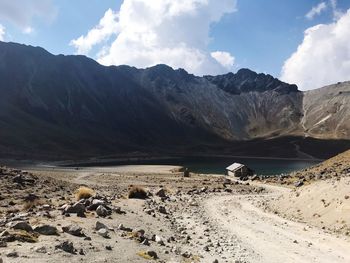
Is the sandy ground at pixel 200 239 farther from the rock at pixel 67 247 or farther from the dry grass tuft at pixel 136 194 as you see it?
the dry grass tuft at pixel 136 194

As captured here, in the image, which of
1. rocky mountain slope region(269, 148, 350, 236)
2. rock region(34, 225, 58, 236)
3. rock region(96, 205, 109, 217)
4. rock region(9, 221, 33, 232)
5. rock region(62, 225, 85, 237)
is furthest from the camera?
rocky mountain slope region(269, 148, 350, 236)

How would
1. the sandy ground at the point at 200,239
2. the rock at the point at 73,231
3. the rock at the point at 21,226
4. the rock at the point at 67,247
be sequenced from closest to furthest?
the rock at the point at 67,247, the sandy ground at the point at 200,239, the rock at the point at 21,226, the rock at the point at 73,231

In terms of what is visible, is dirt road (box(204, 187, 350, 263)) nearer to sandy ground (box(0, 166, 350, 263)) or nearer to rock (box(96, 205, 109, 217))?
sandy ground (box(0, 166, 350, 263))

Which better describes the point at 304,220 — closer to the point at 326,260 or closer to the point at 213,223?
the point at 213,223

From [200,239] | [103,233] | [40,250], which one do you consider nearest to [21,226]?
[40,250]

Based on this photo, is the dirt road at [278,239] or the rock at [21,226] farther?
the dirt road at [278,239]

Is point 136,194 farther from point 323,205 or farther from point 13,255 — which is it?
point 13,255

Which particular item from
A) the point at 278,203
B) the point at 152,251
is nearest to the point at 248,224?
the point at 278,203

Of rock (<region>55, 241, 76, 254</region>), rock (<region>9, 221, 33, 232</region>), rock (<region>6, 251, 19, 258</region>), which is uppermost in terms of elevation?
rock (<region>9, 221, 33, 232</region>)

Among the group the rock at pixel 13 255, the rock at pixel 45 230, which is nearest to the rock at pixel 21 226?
the rock at pixel 45 230

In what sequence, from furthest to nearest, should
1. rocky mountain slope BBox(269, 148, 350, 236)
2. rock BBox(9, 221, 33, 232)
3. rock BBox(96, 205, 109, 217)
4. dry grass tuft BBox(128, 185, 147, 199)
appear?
dry grass tuft BBox(128, 185, 147, 199) < rocky mountain slope BBox(269, 148, 350, 236) < rock BBox(96, 205, 109, 217) < rock BBox(9, 221, 33, 232)

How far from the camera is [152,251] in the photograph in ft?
62.9

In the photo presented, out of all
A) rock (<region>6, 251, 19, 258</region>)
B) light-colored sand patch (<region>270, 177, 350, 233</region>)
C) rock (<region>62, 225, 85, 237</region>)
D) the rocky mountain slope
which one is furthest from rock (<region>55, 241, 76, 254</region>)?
light-colored sand patch (<region>270, 177, 350, 233</region>)

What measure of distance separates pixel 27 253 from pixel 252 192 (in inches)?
2158
